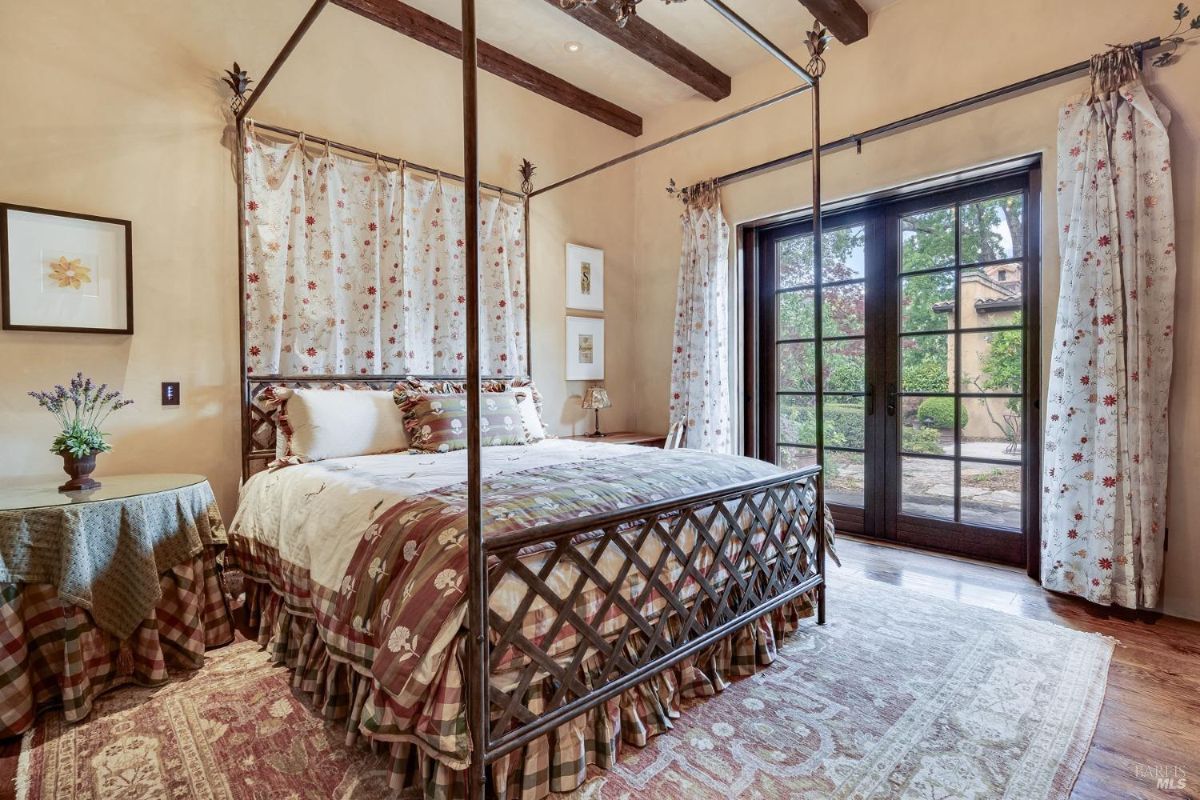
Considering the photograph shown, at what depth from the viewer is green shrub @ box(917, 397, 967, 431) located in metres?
3.16

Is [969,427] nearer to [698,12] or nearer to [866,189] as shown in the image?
[866,189]

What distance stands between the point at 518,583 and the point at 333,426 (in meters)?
1.50

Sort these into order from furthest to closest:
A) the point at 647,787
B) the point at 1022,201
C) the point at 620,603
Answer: the point at 1022,201 < the point at 620,603 < the point at 647,787

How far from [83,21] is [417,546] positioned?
8.28ft

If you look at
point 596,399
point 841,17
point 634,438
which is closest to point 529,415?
point 596,399

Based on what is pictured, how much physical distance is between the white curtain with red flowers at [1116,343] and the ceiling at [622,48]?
1471mm

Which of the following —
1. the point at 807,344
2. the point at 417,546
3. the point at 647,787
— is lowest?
the point at 647,787

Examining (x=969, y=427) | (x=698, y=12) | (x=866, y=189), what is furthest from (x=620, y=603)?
(x=698, y=12)

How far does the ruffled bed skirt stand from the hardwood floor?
68 centimetres

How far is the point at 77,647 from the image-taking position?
1.70m

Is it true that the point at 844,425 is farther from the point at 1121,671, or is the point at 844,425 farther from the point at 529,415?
the point at 529,415

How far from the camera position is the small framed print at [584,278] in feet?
13.1

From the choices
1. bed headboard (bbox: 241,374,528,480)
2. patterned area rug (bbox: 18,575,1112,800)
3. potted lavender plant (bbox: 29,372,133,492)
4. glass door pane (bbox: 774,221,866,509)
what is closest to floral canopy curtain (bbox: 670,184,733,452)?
glass door pane (bbox: 774,221,866,509)

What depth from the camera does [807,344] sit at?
3.72 meters
